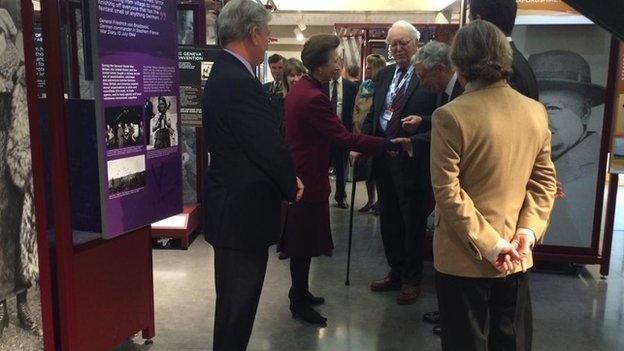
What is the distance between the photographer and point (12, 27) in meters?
1.86

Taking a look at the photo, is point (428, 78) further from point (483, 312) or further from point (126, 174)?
point (126, 174)

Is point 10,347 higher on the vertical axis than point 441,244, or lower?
lower

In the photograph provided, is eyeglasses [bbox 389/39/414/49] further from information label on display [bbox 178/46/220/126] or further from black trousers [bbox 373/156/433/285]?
information label on display [bbox 178/46/220/126]

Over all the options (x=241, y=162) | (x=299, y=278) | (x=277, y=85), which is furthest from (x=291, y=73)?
(x=241, y=162)

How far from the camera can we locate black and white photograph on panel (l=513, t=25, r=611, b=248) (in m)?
3.90

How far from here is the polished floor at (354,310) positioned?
9.91 ft

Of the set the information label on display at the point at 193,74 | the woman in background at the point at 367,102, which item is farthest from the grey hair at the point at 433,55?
the information label on display at the point at 193,74

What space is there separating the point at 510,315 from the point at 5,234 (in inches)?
70.5

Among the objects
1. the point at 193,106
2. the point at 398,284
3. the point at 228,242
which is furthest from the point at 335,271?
the point at 228,242

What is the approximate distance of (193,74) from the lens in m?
4.40

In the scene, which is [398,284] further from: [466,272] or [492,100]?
[492,100]

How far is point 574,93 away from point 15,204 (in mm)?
3590

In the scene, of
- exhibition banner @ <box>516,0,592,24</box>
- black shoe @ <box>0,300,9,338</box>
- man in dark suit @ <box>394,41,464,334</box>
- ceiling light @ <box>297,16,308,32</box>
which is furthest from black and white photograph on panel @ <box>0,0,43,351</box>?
ceiling light @ <box>297,16,308,32</box>

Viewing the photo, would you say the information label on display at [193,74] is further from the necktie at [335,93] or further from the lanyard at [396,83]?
the necktie at [335,93]
